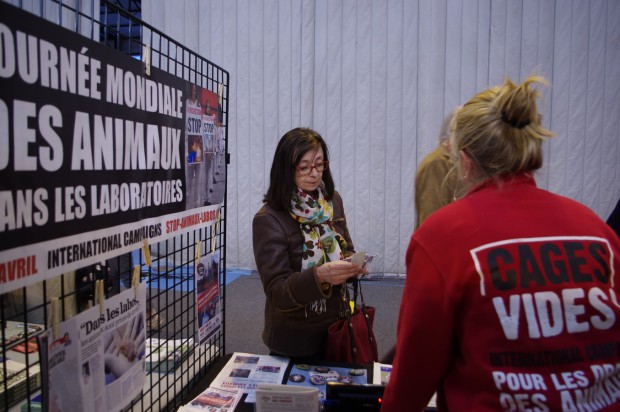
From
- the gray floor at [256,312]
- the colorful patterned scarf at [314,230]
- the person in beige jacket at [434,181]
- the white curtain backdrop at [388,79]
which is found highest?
the white curtain backdrop at [388,79]

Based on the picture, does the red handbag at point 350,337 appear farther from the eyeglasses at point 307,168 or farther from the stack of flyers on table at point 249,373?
the eyeglasses at point 307,168

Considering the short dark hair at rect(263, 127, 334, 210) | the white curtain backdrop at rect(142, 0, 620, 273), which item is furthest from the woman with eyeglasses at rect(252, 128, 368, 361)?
the white curtain backdrop at rect(142, 0, 620, 273)

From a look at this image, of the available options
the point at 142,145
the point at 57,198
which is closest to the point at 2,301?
the point at 57,198

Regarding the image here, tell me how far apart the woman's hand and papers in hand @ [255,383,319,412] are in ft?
1.30

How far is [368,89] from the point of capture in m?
4.23

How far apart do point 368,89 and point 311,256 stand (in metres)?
2.93

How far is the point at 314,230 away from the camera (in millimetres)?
1678

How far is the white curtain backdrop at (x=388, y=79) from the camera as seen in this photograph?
4.04m

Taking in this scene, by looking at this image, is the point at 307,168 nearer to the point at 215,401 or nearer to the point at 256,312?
the point at 215,401

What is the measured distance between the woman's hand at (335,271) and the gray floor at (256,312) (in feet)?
5.29

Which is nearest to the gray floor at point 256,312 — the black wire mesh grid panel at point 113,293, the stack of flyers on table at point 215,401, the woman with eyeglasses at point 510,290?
the black wire mesh grid panel at point 113,293

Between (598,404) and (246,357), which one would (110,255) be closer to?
(246,357)

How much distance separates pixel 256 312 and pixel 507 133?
3009 mm

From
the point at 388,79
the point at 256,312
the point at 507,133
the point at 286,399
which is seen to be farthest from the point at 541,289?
the point at 388,79
